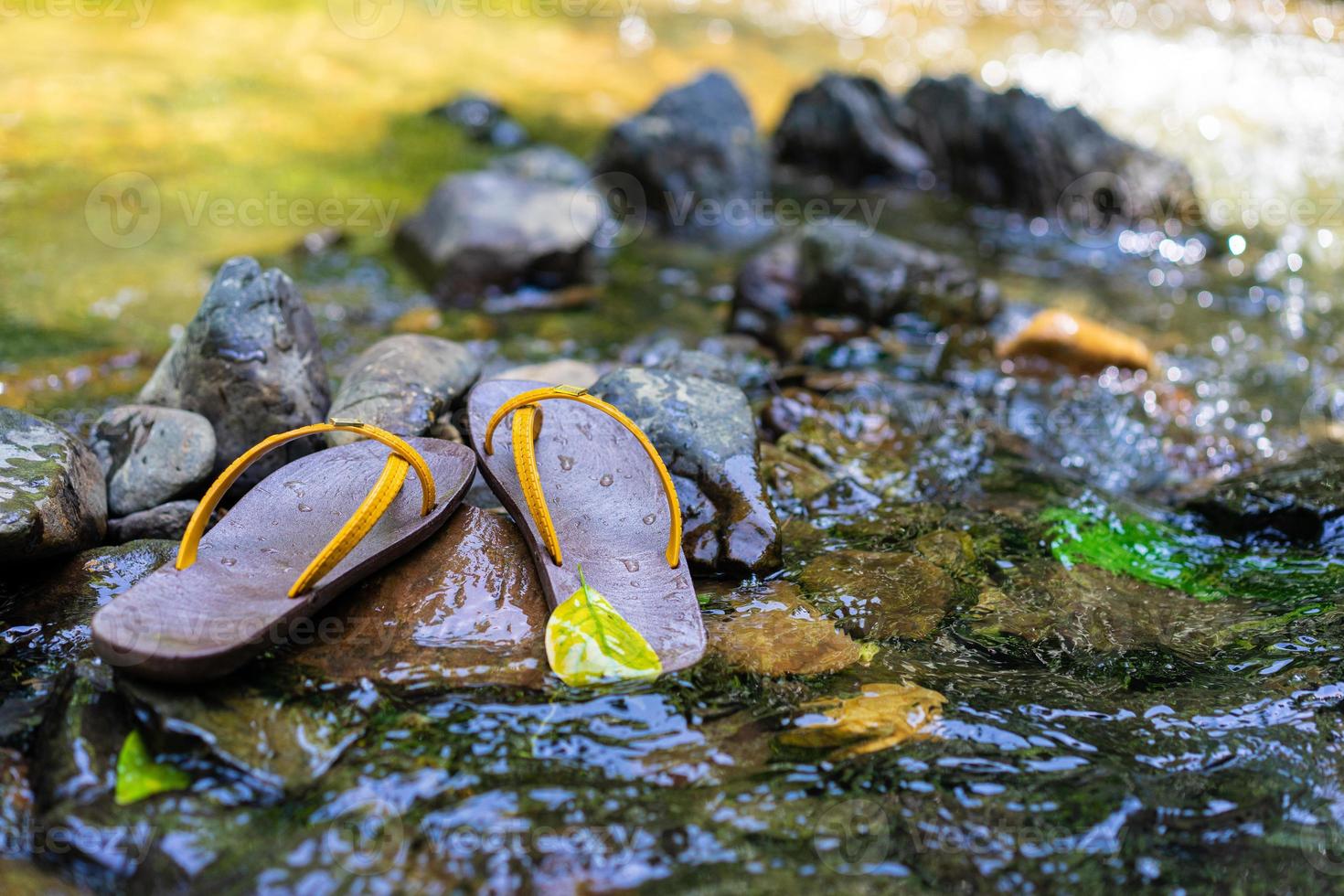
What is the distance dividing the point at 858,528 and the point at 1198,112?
8.58m

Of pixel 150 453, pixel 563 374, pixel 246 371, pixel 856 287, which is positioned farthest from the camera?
pixel 856 287

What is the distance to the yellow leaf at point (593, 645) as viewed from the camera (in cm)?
232

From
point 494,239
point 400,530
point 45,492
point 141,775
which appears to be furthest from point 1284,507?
point 494,239

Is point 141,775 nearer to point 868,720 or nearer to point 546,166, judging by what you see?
point 868,720

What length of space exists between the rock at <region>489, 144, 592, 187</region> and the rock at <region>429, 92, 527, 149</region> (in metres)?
0.75

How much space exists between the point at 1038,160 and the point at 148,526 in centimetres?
703

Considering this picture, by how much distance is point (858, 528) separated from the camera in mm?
3357

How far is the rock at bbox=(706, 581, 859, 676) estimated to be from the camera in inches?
96.9

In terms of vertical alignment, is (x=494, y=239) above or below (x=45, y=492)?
above

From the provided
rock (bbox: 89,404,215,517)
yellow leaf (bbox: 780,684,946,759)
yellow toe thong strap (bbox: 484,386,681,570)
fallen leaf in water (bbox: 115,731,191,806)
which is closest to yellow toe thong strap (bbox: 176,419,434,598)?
yellow toe thong strap (bbox: 484,386,681,570)

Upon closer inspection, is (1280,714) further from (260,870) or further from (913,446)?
(260,870)

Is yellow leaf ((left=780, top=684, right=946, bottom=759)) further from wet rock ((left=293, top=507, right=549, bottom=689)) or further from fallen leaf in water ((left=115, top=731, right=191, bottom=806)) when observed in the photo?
fallen leaf in water ((left=115, top=731, right=191, bottom=806))

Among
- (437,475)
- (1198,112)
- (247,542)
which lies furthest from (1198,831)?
(1198,112)

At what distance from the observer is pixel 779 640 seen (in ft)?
8.39
